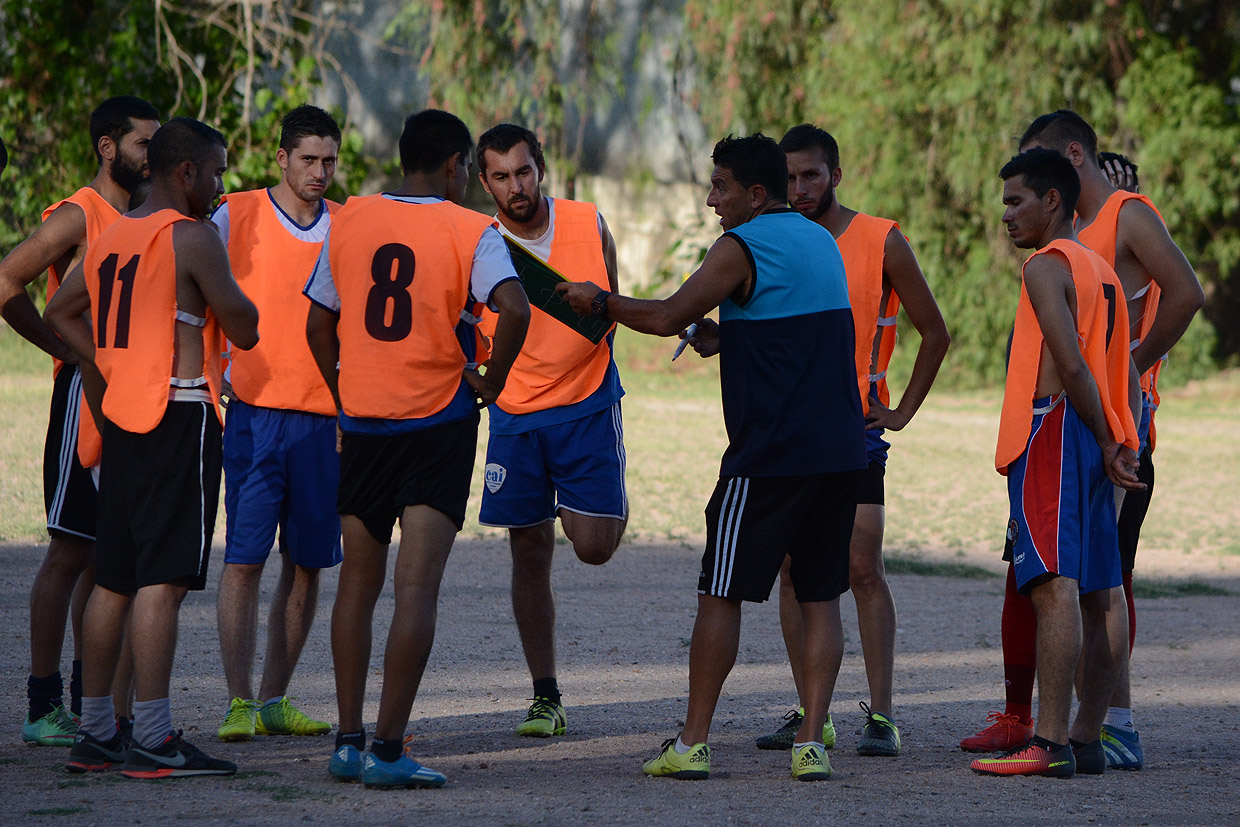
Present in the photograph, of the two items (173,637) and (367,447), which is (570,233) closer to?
(367,447)

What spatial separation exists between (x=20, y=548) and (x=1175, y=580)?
7.62 meters

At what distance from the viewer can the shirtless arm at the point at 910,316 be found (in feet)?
17.4

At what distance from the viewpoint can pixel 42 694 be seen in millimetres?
5023

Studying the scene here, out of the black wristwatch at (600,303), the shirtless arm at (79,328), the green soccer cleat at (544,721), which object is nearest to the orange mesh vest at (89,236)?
the shirtless arm at (79,328)

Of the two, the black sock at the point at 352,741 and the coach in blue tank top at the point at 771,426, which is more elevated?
the coach in blue tank top at the point at 771,426

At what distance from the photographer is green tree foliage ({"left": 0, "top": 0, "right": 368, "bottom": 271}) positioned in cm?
1795

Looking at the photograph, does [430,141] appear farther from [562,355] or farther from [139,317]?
[562,355]

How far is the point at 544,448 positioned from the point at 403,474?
111cm

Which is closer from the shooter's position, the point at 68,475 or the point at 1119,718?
the point at 68,475

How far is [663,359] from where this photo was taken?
22.4 m

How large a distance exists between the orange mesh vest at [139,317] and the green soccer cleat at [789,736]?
247cm

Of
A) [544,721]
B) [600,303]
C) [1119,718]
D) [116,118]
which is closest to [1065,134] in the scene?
[600,303]

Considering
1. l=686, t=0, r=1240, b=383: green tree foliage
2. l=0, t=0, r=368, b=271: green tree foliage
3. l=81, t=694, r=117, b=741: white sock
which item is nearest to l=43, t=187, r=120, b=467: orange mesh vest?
l=81, t=694, r=117, b=741: white sock

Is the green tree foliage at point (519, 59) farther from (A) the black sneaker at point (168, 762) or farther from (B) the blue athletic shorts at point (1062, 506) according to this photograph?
(A) the black sneaker at point (168, 762)
